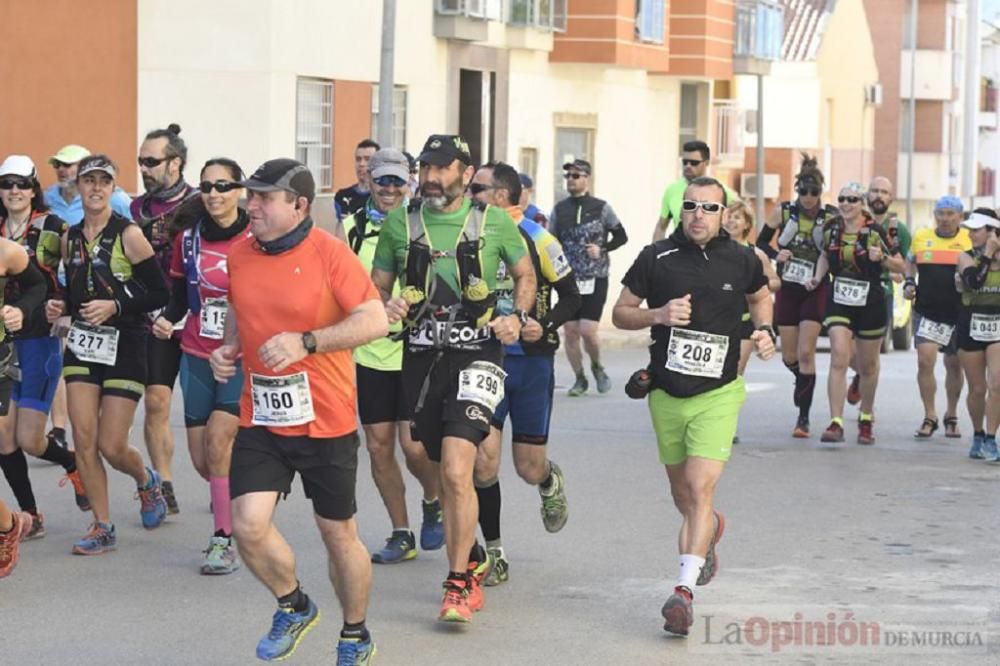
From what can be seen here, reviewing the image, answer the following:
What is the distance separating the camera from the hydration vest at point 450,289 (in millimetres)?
9016

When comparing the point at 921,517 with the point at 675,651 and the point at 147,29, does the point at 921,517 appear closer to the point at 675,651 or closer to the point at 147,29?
the point at 675,651

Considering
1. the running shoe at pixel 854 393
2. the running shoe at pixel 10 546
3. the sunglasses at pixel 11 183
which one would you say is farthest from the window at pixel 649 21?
the running shoe at pixel 10 546

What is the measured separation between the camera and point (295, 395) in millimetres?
7660

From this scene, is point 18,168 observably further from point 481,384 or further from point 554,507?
point 554,507

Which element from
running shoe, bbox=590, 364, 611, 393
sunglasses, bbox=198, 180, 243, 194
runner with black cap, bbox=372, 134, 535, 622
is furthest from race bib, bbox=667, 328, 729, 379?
running shoe, bbox=590, 364, 611, 393

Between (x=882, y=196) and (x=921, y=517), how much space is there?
4692 mm

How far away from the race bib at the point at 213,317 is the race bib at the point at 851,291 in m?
6.67

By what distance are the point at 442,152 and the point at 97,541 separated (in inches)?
112

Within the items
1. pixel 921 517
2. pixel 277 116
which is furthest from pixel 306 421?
pixel 277 116

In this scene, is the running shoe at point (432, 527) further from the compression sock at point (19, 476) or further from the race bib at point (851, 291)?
the race bib at point (851, 291)

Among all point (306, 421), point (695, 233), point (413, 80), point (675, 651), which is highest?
point (413, 80)

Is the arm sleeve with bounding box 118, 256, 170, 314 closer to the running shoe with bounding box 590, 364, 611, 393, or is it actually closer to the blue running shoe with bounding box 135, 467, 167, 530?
the blue running shoe with bounding box 135, 467, 167, 530

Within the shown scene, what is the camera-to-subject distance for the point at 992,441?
48.9ft

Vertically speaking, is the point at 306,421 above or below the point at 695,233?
below
